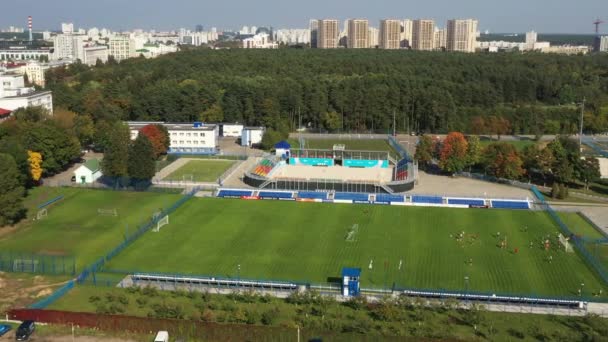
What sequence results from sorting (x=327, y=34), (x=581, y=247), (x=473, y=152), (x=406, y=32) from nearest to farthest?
(x=581, y=247)
(x=473, y=152)
(x=327, y=34)
(x=406, y=32)

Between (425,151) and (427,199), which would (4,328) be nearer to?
(427,199)

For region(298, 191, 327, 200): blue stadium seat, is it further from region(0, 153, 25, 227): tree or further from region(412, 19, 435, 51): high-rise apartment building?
region(412, 19, 435, 51): high-rise apartment building

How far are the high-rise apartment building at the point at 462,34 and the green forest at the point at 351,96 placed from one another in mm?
38596

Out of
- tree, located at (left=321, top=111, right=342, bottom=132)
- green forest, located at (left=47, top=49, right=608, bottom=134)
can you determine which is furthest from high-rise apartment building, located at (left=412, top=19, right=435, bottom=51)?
tree, located at (left=321, top=111, right=342, bottom=132)

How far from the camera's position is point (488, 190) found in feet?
102

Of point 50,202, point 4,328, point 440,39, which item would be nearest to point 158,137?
point 50,202

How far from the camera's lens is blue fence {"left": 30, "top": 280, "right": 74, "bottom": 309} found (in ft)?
57.2

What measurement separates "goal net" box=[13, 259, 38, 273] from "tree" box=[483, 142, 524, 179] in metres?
23.1

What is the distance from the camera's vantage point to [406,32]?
357 ft

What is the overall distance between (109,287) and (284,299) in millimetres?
5453

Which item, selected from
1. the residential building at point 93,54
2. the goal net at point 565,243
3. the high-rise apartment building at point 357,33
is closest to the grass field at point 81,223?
the goal net at point 565,243

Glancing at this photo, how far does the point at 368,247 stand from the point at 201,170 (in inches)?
630

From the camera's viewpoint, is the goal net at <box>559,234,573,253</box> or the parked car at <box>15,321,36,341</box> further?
the goal net at <box>559,234,573,253</box>

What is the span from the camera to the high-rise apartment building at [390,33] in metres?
101
